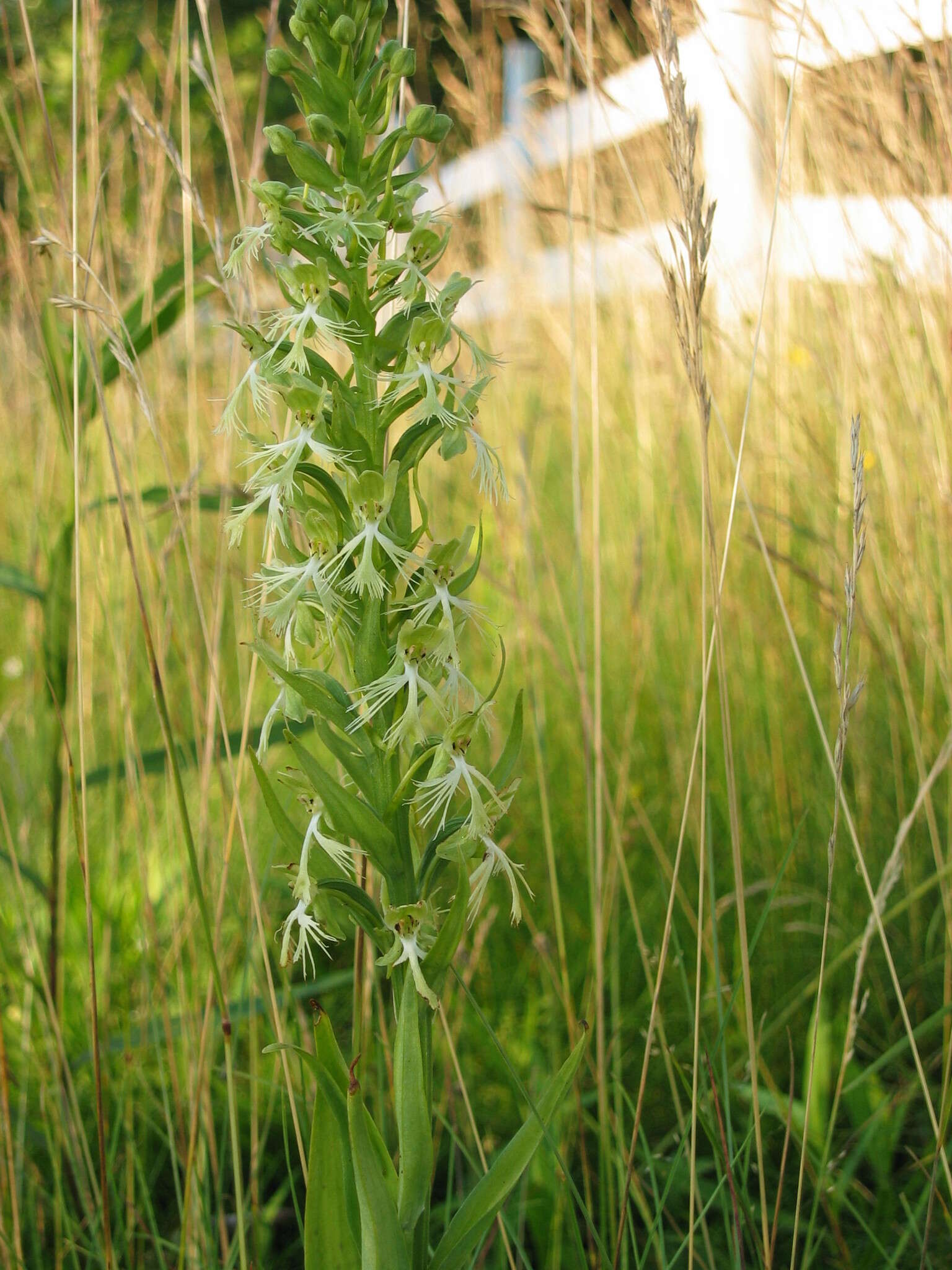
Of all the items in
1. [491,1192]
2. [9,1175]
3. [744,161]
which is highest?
[744,161]

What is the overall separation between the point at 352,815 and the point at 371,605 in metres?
0.14

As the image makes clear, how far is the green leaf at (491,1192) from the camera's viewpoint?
2.17 ft

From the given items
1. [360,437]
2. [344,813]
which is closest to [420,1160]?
[344,813]

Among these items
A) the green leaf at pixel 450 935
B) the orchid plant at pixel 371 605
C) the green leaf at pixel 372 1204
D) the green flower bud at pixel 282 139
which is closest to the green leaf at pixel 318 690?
the orchid plant at pixel 371 605

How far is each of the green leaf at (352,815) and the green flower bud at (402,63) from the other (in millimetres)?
436

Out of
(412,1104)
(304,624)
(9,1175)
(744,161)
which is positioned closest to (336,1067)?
(412,1104)

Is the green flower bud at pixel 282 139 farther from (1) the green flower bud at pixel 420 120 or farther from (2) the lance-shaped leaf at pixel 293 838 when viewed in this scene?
(2) the lance-shaped leaf at pixel 293 838

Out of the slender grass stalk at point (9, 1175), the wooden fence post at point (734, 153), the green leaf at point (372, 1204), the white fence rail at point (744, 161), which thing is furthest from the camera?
the wooden fence post at point (734, 153)

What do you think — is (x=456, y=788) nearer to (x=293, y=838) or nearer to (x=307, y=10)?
(x=293, y=838)

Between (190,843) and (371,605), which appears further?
(190,843)

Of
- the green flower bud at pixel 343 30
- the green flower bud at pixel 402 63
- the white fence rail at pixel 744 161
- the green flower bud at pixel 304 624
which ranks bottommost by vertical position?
the green flower bud at pixel 304 624

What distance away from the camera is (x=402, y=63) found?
2.19ft

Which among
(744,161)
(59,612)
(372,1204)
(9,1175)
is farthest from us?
(744,161)

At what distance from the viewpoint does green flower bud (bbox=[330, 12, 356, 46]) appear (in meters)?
0.64
